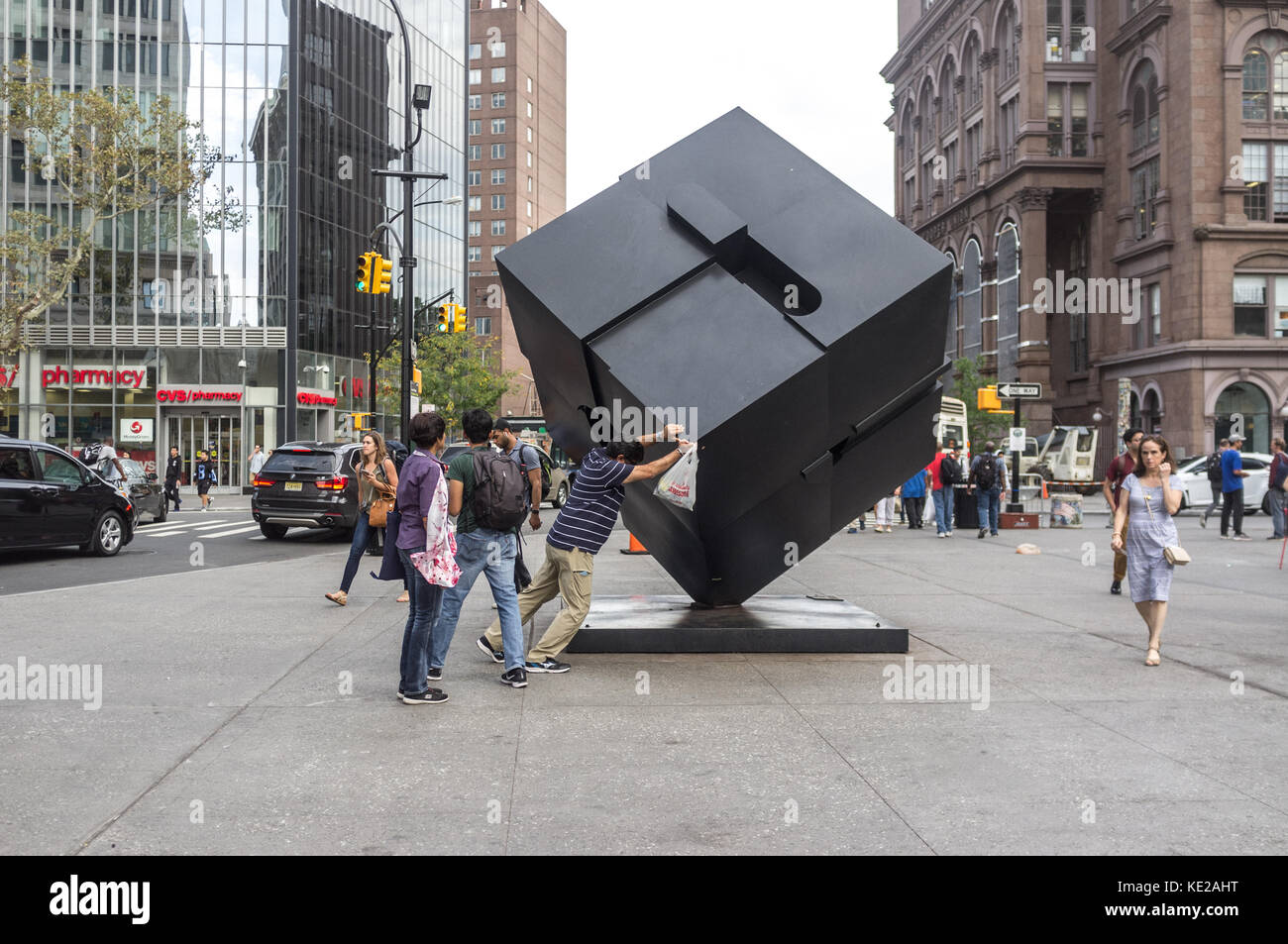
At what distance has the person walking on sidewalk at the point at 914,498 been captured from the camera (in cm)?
2502

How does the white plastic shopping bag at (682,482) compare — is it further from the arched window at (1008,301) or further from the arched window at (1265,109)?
the arched window at (1008,301)

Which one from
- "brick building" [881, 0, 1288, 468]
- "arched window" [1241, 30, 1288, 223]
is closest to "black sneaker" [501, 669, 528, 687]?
"brick building" [881, 0, 1288, 468]

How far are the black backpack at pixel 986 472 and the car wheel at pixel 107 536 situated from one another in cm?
1587

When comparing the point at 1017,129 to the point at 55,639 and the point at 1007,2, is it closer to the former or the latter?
the point at 1007,2

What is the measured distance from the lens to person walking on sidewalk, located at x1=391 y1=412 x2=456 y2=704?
268 inches

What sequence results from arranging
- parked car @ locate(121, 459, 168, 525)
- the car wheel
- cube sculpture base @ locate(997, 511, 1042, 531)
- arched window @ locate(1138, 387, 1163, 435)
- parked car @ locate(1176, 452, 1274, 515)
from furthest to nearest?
1. arched window @ locate(1138, 387, 1163, 435)
2. parked car @ locate(1176, 452, 1274, 515)
3. cube sculpture base @ locate(997, 511, 1042, 531)
4. parked car @ locate(121, 459, 168, 525)
5. the car wheel

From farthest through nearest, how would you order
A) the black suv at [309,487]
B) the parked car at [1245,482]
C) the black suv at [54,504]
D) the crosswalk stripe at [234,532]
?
the parked car at [1245,482] < the crosswalk stripe at [234,532] < the black suv at [309,487] < the black suv at [54,504]

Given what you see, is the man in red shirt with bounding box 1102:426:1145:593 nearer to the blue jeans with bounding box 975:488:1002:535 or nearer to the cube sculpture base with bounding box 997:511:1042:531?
the blue jeans with bounding box 975:488:1002:535

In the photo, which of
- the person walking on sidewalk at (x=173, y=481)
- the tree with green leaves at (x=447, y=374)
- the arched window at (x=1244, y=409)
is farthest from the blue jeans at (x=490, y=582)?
the arched window at (x=1244, y=409)

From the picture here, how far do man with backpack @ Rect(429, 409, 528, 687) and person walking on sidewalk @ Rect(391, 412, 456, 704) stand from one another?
14.1 inches

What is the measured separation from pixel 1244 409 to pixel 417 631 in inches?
1859

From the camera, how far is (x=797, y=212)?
7.84 metres
